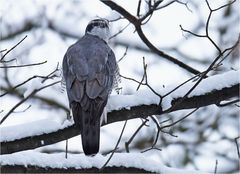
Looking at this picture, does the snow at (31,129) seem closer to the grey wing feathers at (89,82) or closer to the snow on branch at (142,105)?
the snow on branch at (142,105)

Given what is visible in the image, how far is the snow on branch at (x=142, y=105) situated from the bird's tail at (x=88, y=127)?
88mm

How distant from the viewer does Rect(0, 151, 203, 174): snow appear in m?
4.68

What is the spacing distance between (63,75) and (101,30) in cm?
108

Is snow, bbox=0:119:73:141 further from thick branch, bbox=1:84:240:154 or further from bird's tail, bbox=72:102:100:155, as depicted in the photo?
bird's tail, bbox=72:102:100:155

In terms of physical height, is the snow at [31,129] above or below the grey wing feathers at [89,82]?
below

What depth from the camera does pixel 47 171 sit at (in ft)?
15.4

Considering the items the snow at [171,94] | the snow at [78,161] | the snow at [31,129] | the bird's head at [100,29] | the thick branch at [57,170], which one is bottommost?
the thick branch at [57,170]

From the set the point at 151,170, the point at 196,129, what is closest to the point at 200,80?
the point at 151,170

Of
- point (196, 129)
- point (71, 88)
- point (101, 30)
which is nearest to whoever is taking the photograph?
point (71, 88)

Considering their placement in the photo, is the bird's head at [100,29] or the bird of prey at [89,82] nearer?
the bird of prey at [89,82]

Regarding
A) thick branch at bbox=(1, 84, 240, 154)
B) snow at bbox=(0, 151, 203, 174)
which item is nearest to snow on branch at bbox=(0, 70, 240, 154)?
thick branch at bbox=(1, 84, 240, 154)

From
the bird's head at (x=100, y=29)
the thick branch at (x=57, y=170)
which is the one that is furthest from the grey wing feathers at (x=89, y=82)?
the bird's head at (x=100, y=29)

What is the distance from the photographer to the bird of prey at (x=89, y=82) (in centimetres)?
491

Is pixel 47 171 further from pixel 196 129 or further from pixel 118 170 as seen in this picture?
pixel 196 129
